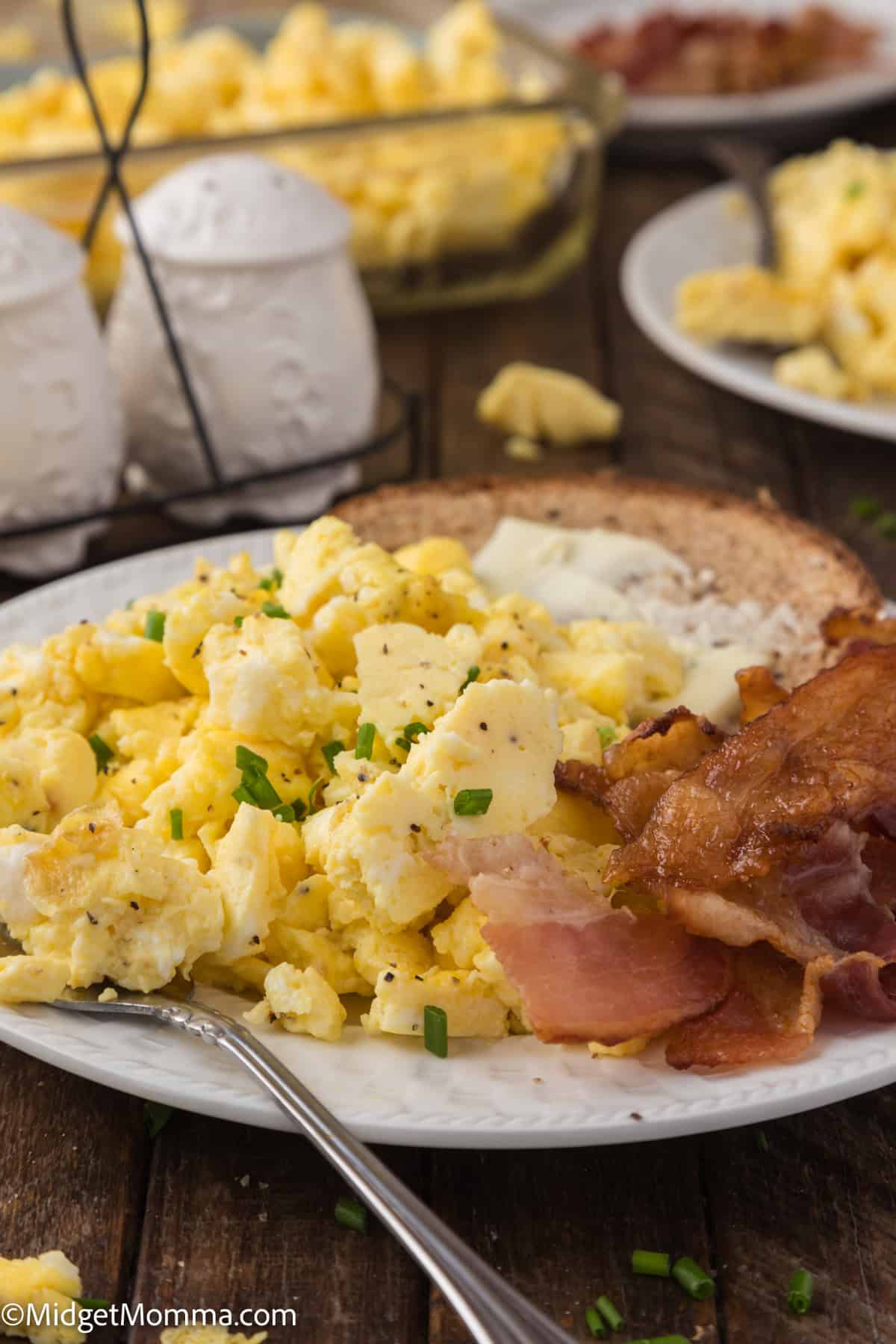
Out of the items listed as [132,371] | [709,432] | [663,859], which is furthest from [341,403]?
[663,859]

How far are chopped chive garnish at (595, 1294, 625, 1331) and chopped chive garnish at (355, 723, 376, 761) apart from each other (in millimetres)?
775

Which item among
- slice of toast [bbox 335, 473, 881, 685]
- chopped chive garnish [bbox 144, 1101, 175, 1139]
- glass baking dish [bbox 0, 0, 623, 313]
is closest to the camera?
chopped chive garnish [bbox 144, 1101, 175, 1139]

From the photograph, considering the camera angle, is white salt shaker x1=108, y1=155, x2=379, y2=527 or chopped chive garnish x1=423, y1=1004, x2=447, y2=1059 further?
white salt shaker x1=108, y1=155, x2=379, y2=527

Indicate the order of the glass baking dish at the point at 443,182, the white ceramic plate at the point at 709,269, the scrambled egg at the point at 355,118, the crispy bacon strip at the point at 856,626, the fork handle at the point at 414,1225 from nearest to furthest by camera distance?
the fork handle at the point at 414,1225 → the crispy bacon strip at the point at 856,626 → the white ceramic plate at the point at 709,269 → the glass baking dish at the point at 443,182 → the scrambled egg at the point at 355,118

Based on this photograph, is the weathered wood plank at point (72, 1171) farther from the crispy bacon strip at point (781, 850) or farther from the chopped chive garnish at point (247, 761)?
the crispy bacon strip at point (781, 850)

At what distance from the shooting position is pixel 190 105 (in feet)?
16.5

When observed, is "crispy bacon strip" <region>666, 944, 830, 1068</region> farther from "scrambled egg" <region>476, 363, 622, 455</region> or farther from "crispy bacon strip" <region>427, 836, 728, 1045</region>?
"scrambled egg" <region>476, 363, 622, 455</region>

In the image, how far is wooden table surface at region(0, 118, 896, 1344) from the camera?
1.84 metres

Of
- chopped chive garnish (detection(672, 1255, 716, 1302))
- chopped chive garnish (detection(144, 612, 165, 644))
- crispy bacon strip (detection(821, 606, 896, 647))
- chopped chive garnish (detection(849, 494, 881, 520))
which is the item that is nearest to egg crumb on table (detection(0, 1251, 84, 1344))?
chopped chive garnish (detection(672, 1255, 716, 1302))

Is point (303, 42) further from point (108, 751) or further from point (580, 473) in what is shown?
point (108, 751)

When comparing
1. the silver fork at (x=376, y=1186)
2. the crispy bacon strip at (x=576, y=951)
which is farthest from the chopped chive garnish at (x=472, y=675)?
the silver fork at (x=376, y=1186)

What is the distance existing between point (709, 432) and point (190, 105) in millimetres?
2075

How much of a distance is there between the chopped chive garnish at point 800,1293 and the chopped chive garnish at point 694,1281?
3.6 inches

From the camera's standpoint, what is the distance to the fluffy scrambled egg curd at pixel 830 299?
13.1 ft
